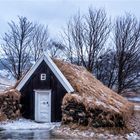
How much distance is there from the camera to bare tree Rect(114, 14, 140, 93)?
3700 cm

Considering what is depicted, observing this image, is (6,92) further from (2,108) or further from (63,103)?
(63,103)

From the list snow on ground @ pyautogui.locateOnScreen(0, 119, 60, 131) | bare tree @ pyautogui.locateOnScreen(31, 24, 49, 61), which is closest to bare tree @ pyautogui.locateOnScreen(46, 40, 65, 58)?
bare tree @ pyautogui.locateOnScreen(31, 24, 49, 61)

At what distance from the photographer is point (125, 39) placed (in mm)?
37875

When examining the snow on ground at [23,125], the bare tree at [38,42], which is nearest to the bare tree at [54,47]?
the bare tree at [38,42]

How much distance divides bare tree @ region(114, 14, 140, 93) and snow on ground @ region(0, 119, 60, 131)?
55.0 feet

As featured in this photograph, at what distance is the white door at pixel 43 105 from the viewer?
21.9m

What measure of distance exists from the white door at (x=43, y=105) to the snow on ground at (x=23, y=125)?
0.54m

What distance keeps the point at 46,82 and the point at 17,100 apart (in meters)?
1.92

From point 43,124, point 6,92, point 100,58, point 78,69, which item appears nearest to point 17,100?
point 6,92

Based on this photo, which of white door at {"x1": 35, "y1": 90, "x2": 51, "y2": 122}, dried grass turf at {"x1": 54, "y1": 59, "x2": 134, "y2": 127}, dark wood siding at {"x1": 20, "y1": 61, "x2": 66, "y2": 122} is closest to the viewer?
dried grass turf at {"x1": 54, "y1": 59, "x2": 134, "y2": 127}

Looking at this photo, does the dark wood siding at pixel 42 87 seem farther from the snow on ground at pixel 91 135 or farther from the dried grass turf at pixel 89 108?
the snow on ground at pixel 91 135

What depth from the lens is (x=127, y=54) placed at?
122ft

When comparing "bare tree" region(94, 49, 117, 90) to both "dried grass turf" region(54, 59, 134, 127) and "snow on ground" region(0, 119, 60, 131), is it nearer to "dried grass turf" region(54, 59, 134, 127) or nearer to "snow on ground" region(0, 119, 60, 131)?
"dried grass turf" region(54, 59, 134, 127)

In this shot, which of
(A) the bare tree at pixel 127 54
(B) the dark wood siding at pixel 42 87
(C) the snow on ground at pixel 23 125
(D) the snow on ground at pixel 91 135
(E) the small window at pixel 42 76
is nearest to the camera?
(D) the snow on ground at pixel 91 135
